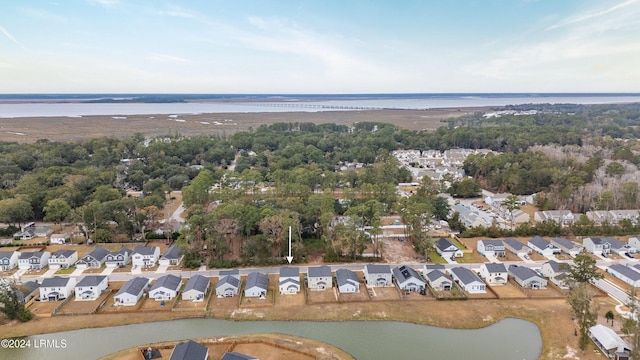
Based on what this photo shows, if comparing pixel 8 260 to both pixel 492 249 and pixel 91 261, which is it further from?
pixel 492 249

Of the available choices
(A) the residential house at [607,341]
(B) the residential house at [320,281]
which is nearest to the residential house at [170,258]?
(B) the residential house at [320,281]

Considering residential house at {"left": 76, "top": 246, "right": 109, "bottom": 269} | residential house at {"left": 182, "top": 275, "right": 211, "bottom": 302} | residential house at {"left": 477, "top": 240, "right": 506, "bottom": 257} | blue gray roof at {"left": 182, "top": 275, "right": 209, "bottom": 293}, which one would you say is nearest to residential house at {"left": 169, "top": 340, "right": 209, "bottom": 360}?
residential house at {"left": 182, "top": 275, "right": 211, "bottom": 302}

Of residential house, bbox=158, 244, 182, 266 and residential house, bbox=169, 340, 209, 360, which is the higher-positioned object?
residential house, bbox=169, 340, 209, 360

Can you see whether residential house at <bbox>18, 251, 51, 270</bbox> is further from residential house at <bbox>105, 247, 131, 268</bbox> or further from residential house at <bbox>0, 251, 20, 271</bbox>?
residential house at <bbox>105, 247, 131, 268</bbox>

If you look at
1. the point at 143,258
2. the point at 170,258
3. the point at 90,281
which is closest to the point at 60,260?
the point at 143,258

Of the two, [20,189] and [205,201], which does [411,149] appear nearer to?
[205,201]

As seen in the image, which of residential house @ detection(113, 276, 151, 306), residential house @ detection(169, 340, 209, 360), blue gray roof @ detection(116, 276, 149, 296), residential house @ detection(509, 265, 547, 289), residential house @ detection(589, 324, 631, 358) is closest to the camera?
residential house @ detection(169, 340, 209, 360)

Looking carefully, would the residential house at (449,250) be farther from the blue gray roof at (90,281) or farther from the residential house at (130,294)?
the blue gray roof at (90,281)
